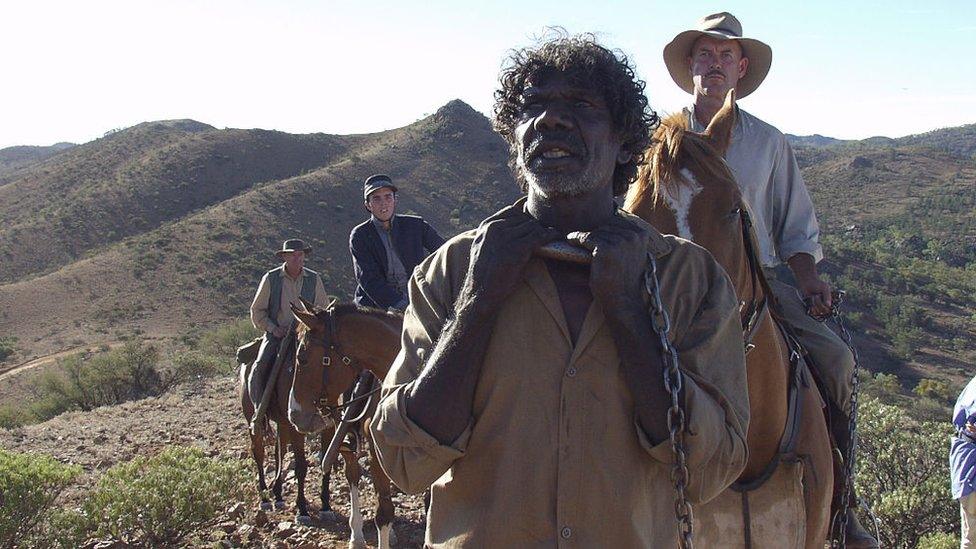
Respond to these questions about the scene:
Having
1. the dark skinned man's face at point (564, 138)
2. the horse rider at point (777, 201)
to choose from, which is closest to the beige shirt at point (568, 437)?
the dark skinned man's face at point (564, 138)

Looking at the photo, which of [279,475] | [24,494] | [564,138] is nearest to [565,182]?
[564,138]

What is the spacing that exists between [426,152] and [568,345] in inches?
2076

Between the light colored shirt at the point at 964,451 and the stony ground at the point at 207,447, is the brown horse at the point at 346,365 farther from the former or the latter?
the light colored shirt at the point at 964,451

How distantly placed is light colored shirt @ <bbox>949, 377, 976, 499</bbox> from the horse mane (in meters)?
3.53

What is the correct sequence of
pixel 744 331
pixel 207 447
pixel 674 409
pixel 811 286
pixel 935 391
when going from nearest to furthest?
pixel 674 409, pixel 744 331, pixel 811 286, pixel 207 447, pixel 935 391

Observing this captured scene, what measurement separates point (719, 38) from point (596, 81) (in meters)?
2.27

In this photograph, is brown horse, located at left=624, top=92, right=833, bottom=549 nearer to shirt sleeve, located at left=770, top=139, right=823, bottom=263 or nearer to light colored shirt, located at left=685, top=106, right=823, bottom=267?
light colored shirt, located at left=685, top=106, right=823, bottom=267

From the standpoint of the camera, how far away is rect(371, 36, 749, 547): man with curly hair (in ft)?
6.19

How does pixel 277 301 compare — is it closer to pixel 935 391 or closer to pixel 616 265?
pixel 616 265

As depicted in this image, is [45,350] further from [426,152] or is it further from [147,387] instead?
[426,152]

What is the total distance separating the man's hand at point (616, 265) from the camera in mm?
1859

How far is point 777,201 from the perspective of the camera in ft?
12.9

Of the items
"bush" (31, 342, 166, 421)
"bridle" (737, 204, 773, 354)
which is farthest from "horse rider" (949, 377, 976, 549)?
"bush" (31, 342, 166, 421)

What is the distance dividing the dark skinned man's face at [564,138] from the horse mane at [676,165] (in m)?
0.83
